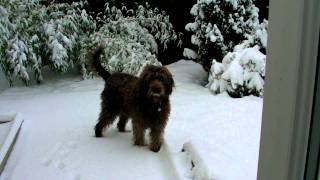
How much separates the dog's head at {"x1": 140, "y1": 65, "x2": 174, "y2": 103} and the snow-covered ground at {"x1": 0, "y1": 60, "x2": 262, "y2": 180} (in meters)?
0.55

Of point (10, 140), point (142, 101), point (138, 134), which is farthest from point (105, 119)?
point (10, 140)

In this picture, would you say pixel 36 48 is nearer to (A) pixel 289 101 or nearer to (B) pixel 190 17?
(B) pixel 190 17

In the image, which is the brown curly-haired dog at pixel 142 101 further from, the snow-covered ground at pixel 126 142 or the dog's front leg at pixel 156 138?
the snow-covered ground at pixel 126 142

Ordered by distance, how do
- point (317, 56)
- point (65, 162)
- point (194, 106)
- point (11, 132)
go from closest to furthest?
point (317, 56) < point (65, 162) < point (11, 132) < point (194, 106)

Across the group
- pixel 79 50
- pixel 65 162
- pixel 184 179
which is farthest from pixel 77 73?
pixel 184 179

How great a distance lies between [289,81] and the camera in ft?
2.41

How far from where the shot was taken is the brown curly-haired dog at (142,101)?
354 centimetres

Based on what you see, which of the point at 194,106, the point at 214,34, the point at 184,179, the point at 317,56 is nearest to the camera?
the point at 317,56

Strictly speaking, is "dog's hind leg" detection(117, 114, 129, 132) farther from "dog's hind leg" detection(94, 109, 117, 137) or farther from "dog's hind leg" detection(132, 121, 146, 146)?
"dog's hind leg" detection(132, 121, 146, 146)

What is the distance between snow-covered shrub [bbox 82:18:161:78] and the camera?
6520 millimetres

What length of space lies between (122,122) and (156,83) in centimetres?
100

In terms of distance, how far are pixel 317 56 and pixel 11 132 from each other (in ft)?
12.8

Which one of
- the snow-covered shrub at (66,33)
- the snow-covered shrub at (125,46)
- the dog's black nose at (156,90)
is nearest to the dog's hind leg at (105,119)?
the dog's black nose at (156,90)

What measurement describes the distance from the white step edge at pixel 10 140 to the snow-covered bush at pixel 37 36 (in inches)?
73.4
